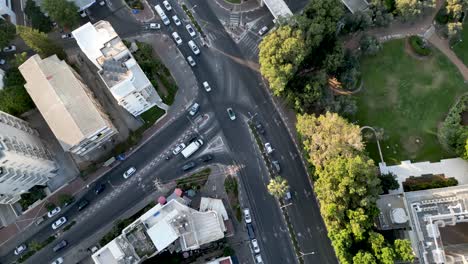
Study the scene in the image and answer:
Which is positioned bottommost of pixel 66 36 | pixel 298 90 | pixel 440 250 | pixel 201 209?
pixel 440 250

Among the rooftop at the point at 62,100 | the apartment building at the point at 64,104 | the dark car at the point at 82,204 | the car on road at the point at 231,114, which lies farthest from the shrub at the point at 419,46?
the dark car at the point at 82,204

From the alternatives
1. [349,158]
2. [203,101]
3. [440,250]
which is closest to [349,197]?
[349,158]

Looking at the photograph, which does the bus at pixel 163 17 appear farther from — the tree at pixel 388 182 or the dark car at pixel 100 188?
the tree at pixel 388 182

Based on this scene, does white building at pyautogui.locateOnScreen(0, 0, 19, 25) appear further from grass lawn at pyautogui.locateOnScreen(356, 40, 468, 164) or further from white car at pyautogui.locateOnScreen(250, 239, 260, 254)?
grass lawn at pyautogui.locateOnScreen(356, 40, 468, 164)

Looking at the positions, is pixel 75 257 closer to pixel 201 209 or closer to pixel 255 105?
pixel 201 209

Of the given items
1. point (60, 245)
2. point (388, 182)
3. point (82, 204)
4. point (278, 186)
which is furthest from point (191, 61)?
point (388, 182)

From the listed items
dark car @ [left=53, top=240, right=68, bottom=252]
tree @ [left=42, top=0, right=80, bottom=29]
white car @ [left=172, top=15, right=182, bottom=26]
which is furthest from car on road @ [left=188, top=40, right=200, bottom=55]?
dark car @ [left=53, top=240, right=68, bottom=252]

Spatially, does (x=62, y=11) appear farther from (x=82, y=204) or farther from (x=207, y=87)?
(x=82, y=204)
